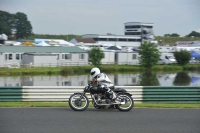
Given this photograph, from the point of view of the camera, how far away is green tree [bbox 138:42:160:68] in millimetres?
60534

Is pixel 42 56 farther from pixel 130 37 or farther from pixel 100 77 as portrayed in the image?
pixel 130 37

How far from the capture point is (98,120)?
34.3 ft

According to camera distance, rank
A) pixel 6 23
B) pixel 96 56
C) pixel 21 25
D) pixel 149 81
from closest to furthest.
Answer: pixel 149 81 → pixel 96 56 → pixel 6 23 → pixel 21 25

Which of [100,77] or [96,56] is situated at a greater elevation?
[96,56]

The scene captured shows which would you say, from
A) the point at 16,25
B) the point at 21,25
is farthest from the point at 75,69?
the point at 16,25

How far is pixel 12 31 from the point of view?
88.3m

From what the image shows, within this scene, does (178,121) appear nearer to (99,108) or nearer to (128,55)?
(99,108)

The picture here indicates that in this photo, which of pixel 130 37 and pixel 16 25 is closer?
pixel 16 25

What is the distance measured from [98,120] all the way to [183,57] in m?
52.9

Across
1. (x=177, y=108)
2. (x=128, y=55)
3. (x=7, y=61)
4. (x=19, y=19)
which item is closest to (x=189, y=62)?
(x=128, y=55)

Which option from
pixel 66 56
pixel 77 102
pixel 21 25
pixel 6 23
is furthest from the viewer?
pixel 21 25

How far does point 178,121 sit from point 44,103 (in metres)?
5.34

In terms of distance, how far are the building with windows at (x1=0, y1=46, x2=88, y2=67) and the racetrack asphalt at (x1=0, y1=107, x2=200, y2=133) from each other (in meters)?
41.9

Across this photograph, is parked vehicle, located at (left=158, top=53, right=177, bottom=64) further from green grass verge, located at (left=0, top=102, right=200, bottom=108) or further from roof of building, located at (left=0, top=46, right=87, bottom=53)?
green grass verge, located at (left=0, top=102, right=200, bottom=108)
